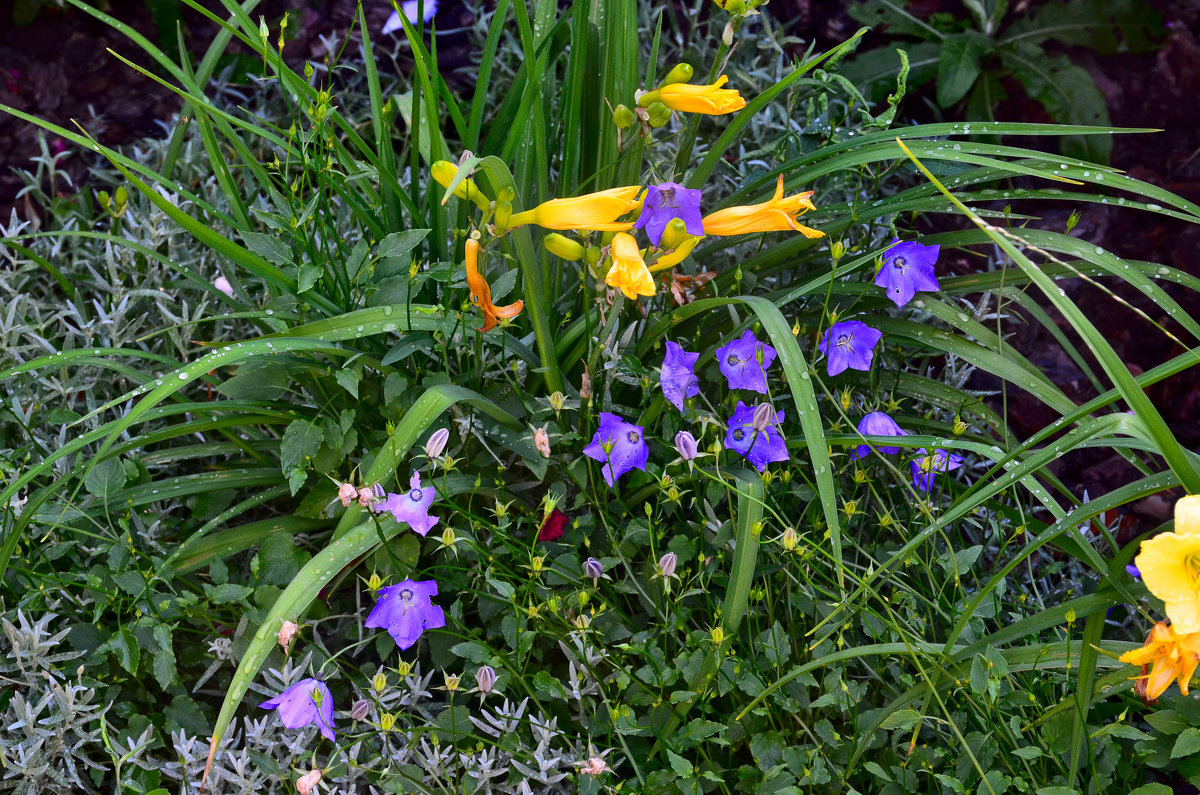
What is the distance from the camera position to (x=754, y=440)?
1.45 m

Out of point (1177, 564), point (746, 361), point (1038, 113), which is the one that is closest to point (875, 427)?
point (746, 361)

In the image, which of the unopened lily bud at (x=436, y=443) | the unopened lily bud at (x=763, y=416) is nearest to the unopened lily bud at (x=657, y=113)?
the unopened lily bud at (x=763, y=416)

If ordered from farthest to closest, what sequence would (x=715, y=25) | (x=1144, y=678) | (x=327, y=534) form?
(x=715, y=25) < (x=327, y=534) < (x=1144, y=678)

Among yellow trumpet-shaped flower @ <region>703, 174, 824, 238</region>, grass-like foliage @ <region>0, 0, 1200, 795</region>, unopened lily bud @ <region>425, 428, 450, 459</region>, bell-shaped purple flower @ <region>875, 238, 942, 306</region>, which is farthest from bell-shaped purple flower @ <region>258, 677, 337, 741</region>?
bell-shaped purple flower @ <region>875, 238, 942, 306</region>

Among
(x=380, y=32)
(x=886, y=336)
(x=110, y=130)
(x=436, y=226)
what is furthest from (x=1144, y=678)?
(x=110, y=130)

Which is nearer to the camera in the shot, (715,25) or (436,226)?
(436,226)

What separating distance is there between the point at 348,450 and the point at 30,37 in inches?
86.2

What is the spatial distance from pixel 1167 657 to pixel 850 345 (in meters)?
0.72

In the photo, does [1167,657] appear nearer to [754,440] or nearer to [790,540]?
[790,540]

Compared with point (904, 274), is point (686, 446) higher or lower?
lower

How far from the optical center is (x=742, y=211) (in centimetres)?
138

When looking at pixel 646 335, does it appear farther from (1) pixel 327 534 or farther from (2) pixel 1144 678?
(2) pixel 1144 678

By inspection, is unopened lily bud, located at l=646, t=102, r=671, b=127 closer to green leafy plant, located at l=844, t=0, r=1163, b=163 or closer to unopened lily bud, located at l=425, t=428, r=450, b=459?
unopened lily bud, located at l=425, t=428, r=450, b=459

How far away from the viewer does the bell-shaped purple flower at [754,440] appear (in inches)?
57.6
